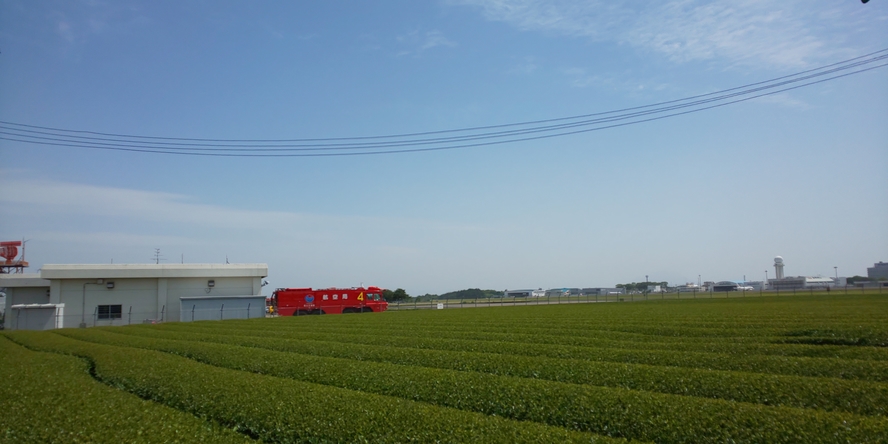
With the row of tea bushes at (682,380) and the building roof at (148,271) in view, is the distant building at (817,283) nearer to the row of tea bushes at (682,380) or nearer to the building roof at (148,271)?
the building roof at (148,271)

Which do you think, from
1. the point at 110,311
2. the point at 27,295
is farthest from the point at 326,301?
the point at 27,295

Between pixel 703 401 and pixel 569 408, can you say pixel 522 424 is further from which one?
pixel 703 401

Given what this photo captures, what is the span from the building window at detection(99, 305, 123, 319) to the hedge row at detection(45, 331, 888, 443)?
40.9 meters

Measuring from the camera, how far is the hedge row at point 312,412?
29.4 feet

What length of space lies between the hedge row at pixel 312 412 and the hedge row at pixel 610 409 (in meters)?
0.78

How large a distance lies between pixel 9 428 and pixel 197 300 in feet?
135

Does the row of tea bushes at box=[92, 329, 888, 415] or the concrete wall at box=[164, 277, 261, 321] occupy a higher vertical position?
the concrete wall at box=[164, 277, 261, 321]

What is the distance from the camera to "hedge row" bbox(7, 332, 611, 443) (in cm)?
897

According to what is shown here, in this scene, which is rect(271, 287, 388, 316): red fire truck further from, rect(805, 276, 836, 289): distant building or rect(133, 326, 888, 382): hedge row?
rect(805, 276, 836, 289): distant building

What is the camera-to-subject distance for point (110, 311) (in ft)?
159

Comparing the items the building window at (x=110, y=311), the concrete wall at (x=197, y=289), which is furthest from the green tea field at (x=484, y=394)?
the concrete wall at (x=197, y=289)

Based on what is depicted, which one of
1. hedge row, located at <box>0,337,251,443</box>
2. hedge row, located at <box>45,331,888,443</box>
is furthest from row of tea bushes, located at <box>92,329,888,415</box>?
hedge row, located at <box>0,337,251,443</box>

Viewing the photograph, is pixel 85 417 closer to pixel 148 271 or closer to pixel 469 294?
pixel 148 271

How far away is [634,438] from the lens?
29.0 feet
